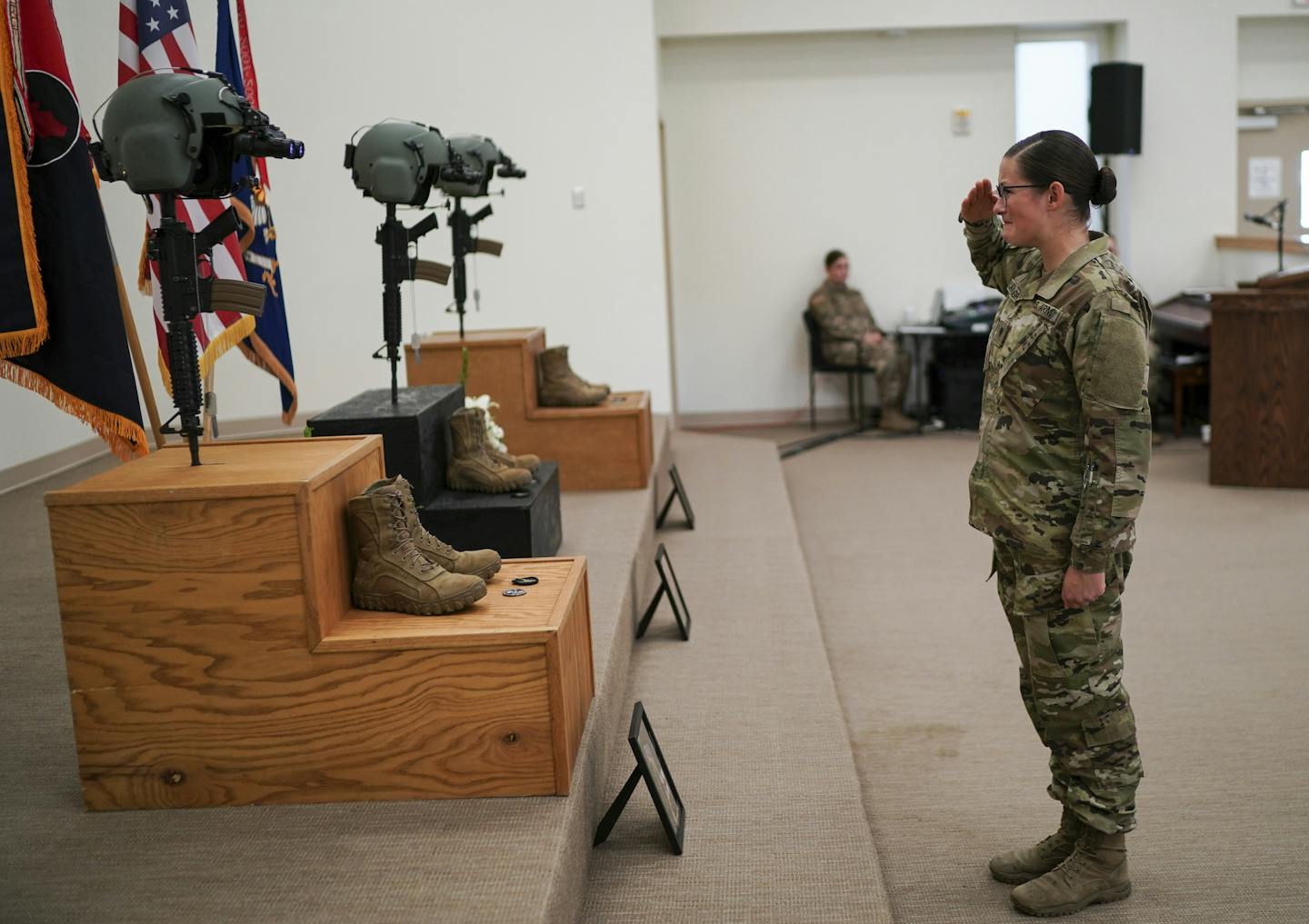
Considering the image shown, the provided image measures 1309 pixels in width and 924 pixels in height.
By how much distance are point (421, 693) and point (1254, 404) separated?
17.5ft

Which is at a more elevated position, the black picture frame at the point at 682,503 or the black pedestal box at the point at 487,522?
the black pedestal box at the point at 487,522

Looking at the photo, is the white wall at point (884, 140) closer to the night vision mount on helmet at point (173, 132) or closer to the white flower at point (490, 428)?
the white flower at point (490, 428)

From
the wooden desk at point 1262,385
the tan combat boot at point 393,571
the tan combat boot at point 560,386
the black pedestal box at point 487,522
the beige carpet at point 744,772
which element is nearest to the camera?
the beige carpet at point 744,772

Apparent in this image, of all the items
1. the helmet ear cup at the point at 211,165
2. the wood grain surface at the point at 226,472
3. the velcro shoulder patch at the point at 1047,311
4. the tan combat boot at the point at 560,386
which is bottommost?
the tan combat boot at the point at 560,386

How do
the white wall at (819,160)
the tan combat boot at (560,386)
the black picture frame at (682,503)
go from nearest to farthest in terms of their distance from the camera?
the tan combat boot at (560,386)
the black picture frame at (682,503)
the white wall at (819,160)

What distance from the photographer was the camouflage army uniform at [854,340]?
8.84 m

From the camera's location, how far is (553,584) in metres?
2.69

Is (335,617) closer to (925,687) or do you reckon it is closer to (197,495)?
(197,495)

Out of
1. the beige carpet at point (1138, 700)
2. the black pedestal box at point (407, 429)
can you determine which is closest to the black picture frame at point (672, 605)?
the beige carpet at point (1138, 700)

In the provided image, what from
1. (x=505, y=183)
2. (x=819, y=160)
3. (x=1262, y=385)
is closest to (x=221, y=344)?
(x=505, y=183)

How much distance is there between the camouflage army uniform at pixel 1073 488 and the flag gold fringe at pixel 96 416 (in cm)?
191

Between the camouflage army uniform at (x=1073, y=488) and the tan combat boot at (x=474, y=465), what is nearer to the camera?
the camouflage army uniform at (x=1073, y=488)

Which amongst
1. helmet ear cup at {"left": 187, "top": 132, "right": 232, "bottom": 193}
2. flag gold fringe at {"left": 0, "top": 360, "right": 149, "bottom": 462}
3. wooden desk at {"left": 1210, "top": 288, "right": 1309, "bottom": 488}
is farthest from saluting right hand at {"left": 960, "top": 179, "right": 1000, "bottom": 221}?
wooden desk at {"left": 1210, "top": 288, "right": 1309, "bottom": 488}

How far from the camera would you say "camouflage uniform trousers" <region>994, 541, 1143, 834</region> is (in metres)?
2.38
